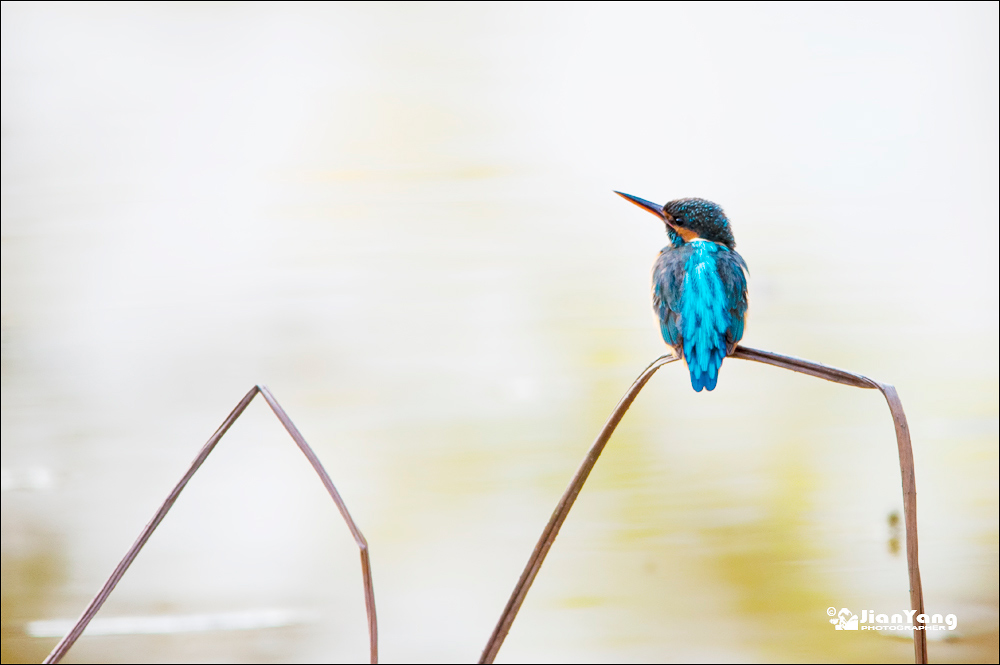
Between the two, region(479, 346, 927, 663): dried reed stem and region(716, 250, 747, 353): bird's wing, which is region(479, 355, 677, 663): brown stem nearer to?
region(479, 346, 927, 663): dried reed stem

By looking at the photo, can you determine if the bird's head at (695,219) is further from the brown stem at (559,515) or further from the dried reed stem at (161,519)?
the dried reed stem at (161,519)

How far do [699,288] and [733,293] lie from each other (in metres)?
0.03

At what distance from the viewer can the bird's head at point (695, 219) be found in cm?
51

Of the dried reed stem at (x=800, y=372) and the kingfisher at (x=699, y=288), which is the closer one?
the dried reed stem at (x=800, y=372)

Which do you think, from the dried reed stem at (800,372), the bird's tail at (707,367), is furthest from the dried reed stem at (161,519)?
the bird's tail at (707,367)

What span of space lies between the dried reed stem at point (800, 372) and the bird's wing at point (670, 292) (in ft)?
0.10

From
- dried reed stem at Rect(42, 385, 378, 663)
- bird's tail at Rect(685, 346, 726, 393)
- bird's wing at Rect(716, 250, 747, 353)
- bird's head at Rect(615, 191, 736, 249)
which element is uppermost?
bird's head at Rect(615, 191, 736, 249)

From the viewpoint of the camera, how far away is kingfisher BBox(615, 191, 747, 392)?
1.56 feet

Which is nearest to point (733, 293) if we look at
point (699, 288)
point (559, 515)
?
point (699, 288)

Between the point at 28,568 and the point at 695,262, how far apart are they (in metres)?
0.96

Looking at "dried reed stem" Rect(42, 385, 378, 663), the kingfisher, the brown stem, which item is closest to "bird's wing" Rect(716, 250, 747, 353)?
the kingfisher

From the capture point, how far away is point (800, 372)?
0.40 metres

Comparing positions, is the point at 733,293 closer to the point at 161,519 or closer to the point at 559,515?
the point at 559,515

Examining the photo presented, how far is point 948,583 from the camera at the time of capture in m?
0.87
